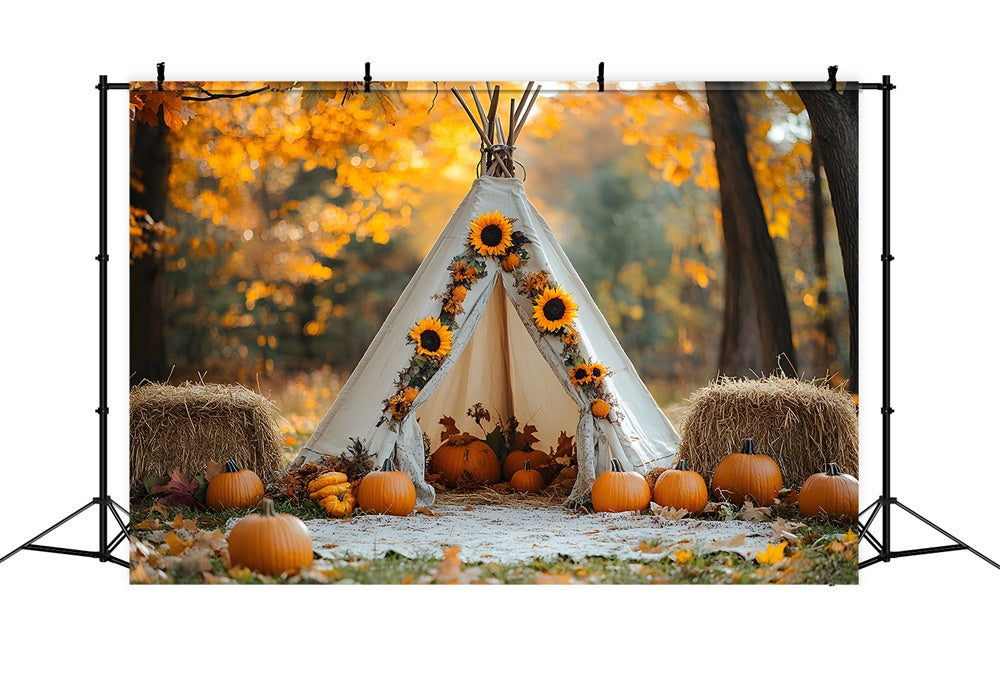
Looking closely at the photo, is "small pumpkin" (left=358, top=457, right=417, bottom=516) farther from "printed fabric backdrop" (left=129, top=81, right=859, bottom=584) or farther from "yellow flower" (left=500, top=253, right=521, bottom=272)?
"yellow flower" (left=500, top=253, right=521, bottom=272)

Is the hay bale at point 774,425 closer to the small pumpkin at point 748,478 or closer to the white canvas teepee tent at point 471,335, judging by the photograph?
the small pumpkin at point 748,478

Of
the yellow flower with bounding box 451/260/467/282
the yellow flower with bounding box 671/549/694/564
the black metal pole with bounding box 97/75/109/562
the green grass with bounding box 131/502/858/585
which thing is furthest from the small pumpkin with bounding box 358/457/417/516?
the yellow flower with bounding box 671/549/694/564

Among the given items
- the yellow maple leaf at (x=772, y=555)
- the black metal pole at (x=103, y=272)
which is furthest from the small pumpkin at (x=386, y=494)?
the yellow maple leaf at (x=772, y=555)

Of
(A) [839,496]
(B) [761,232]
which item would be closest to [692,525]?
(A) [839,496]

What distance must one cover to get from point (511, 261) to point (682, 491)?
4.58 feet

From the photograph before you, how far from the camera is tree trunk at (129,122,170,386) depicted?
20.0 ft

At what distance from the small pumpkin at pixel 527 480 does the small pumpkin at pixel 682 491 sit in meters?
0.89

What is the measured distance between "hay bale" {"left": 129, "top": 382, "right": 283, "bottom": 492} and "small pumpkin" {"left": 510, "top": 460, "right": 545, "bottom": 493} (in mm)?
1268

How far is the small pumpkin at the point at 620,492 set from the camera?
4.61 meters

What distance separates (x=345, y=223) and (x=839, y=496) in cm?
591

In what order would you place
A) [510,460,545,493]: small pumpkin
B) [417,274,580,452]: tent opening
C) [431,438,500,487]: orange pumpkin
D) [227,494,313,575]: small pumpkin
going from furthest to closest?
[417,274,580,452]: tent opening, [431,438,500,487]: orange pumpkin, [510,460,545,493]: small pumpkin, [227,494,313,575]: small pumpkin

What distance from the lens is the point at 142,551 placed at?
3895 mm

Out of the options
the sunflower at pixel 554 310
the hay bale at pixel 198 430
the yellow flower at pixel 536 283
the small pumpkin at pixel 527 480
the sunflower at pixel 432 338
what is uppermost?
the yellow flower at pixel 536 283

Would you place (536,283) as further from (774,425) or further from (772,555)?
(772,555)
